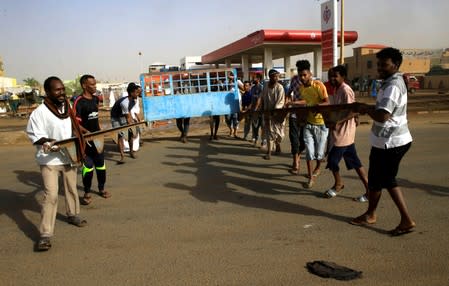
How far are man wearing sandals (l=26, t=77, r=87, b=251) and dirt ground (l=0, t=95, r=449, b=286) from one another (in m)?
0.31

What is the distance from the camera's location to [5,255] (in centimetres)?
367

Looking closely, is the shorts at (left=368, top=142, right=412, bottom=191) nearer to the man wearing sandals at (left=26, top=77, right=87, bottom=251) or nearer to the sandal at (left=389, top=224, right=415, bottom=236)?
the sandal at (left=389, top=224, right=415, bottom=236)

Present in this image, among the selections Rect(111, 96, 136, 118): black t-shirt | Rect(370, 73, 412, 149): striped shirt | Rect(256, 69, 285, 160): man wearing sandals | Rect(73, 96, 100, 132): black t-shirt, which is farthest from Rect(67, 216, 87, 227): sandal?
Rect(111, 96, 136, 118): black t-shirt

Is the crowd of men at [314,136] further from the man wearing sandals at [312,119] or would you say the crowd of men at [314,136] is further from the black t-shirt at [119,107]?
the black t-shirt at [119,107]

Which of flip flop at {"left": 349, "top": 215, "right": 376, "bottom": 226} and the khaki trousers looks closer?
the khaki trousers

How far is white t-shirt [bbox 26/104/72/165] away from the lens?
3.75 meters

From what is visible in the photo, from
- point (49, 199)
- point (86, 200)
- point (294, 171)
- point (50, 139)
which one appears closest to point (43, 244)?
point (49, 199)

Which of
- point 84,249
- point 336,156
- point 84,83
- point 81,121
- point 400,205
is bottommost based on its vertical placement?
point 84,249

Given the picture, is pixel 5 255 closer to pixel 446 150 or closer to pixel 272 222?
pixel 272 222

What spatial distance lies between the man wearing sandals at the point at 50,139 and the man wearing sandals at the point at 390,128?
3.18 m

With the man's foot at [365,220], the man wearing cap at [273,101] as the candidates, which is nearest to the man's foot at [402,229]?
the man's foot at [365,220]

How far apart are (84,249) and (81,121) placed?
86.7 inches

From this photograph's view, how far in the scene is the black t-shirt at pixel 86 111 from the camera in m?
5.29

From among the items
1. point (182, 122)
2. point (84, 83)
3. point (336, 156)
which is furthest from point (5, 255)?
point (182, 122)
